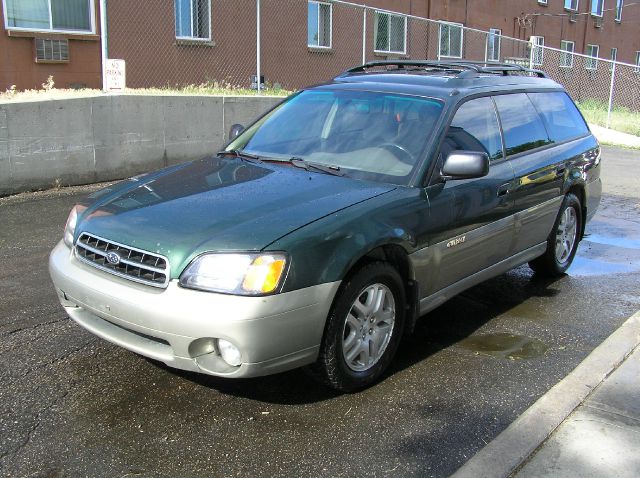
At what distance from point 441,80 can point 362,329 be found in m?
1.99

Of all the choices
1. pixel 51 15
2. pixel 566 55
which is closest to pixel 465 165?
pixel 51 15

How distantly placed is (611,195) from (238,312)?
8.83 metres

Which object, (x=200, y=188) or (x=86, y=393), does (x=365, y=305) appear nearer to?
(x=200, y=188)

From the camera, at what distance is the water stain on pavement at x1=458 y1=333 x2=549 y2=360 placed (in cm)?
429

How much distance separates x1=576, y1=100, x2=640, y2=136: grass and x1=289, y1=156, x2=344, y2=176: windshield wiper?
18.2 meters

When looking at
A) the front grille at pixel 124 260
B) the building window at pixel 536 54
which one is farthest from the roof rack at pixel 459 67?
the building window at pixel 536 54

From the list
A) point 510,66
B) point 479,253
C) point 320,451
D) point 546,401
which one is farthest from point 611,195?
point 320,451

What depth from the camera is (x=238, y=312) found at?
9.92ft

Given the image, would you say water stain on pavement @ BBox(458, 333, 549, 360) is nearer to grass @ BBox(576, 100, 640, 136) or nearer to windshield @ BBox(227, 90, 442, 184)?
windshield @ BBox(227, 90, 442, 184)

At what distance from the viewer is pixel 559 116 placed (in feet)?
19.0

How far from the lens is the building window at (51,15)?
479 inches

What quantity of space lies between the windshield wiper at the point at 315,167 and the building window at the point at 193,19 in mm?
11301

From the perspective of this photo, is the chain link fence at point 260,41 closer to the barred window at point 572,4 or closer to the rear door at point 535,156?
the rear door at point 535,156

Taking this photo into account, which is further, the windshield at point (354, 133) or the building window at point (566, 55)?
the building window at point (566, 55)
